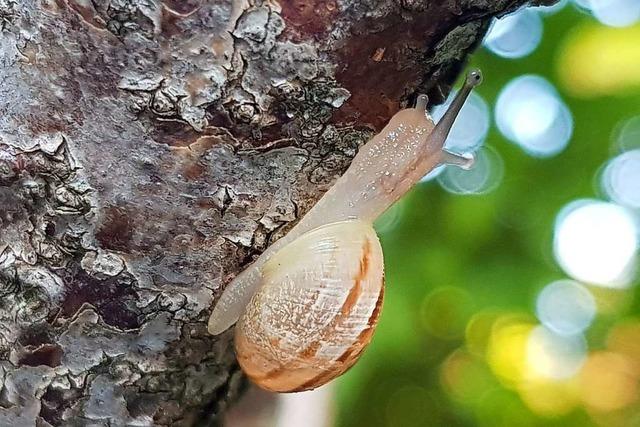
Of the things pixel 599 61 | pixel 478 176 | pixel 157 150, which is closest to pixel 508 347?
pixel 478 176

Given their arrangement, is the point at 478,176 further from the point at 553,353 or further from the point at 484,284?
the point at 553,353

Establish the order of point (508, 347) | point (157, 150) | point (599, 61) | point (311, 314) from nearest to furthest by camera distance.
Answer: point (157, 150) < point (311, 314) < point (599, 61) < point (508, 347)

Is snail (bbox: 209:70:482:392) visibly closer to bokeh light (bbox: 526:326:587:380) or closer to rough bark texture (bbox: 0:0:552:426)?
rough bark texture (bbox: 0:0:552:426)

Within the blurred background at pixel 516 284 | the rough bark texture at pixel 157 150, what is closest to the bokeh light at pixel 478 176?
the blurred background at pixel 516 284

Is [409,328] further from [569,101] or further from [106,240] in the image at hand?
[106,240]

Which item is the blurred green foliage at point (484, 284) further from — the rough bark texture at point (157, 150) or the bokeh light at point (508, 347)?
the rough bark texture at point (157, 150)

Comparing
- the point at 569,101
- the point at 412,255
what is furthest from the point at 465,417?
the point at 569,101

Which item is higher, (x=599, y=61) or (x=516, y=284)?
(x=599, y=61)
